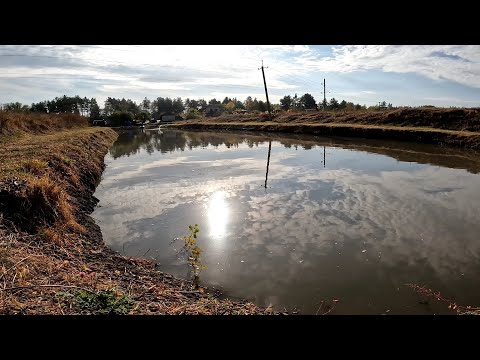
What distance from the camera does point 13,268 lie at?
373cm

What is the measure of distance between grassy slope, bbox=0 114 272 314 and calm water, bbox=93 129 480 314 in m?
0.79

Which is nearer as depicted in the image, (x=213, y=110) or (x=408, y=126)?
(x=408, y=126)

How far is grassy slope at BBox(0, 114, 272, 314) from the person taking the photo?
10.9ft

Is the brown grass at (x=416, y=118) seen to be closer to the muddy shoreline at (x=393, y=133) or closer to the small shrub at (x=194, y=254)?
the muddy shoreline at (x=393, y=133)

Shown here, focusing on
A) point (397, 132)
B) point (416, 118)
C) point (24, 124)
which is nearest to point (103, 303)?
point (24, 124)

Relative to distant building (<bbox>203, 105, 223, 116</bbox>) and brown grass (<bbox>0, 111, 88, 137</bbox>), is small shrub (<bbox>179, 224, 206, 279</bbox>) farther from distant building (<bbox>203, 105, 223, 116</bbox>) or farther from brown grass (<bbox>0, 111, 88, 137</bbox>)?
distant building (<bbox>203, 105, 223, 116</bbox>)

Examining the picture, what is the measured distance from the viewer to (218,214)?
899 centimetres

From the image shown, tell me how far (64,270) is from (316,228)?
558cm

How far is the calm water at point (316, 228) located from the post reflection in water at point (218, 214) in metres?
0.05

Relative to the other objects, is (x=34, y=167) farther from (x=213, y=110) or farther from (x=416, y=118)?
(x=213, y=110)
